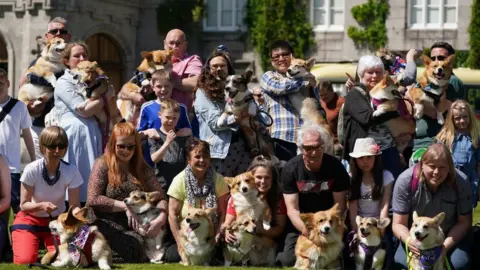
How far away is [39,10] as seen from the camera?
24484mm

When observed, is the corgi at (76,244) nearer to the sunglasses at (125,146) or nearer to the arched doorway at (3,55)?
the sunglasses at (125,146)

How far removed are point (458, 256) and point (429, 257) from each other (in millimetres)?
412

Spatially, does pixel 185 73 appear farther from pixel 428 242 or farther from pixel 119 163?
pixel 428 242

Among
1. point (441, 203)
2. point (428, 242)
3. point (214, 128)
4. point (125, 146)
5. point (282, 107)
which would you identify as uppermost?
point (282, 107)

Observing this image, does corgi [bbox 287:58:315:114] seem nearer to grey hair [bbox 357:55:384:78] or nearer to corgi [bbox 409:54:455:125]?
grey hair [bbox 357:55:384:78]

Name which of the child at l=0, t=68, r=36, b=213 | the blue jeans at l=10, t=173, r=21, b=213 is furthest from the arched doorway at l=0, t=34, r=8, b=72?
the blue jeans at l=10, t=173, r=21, b=213

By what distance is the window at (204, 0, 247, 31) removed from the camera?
28.2 metres

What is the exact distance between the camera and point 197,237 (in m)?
9.06

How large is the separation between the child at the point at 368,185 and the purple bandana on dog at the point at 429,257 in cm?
85

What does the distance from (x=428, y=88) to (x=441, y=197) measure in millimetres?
1915


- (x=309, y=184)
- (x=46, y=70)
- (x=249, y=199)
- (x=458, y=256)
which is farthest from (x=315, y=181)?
(x=46, y=70)

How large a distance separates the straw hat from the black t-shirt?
184mm

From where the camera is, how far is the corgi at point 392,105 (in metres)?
9.59

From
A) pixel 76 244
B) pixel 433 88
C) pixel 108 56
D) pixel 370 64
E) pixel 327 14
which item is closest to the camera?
pixel 76 244
